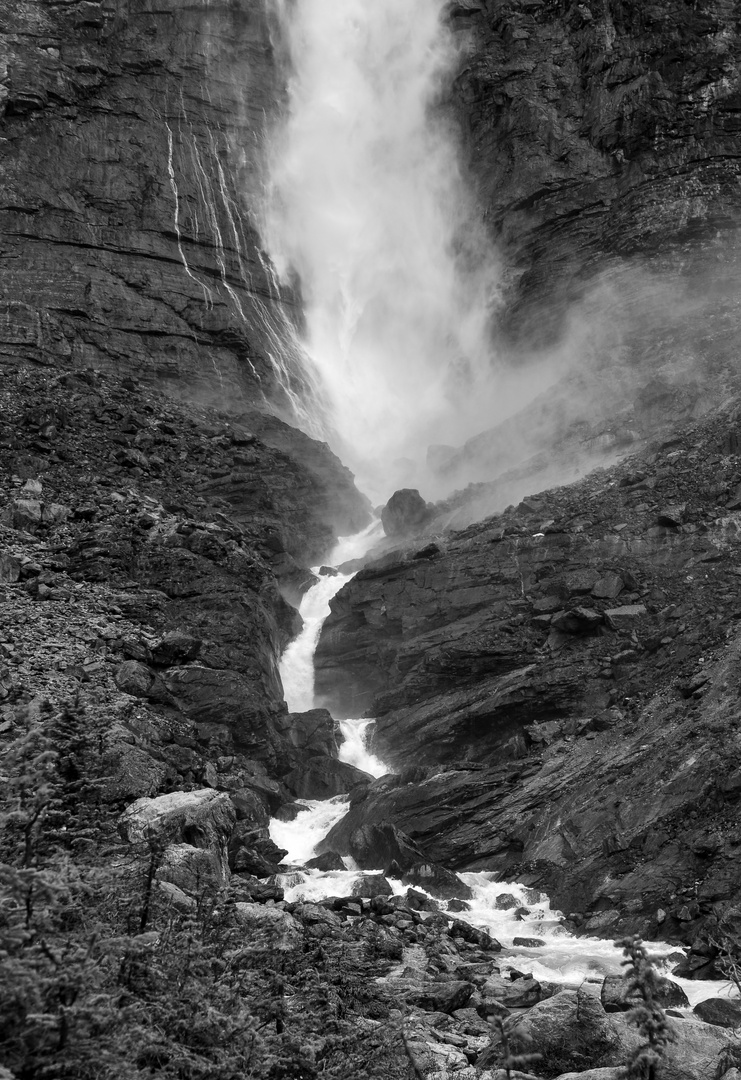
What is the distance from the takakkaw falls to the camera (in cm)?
916

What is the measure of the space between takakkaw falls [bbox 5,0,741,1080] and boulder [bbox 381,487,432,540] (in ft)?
2.83

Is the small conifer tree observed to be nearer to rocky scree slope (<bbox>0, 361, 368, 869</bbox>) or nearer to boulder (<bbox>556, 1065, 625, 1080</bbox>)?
boulder (<bbox>556, 1065, 625, 1080</bbox>)

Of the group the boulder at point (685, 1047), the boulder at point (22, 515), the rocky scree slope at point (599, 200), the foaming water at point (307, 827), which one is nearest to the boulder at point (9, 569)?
the boulder at point (22, 515)

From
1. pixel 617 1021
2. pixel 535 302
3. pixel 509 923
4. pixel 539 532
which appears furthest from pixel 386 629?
pixel 535 302

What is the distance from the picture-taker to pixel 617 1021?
9.51 m

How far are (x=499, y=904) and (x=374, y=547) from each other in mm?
28216

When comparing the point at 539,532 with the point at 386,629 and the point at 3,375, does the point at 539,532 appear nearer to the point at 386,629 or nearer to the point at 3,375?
the point at 386,629

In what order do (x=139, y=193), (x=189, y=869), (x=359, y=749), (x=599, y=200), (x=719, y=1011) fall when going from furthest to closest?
(x=599, y=200) < (x=139, y=193) < (x=359, y=749) < (x=719, y=1011) < (x=189, y=869)

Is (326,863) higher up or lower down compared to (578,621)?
lower down

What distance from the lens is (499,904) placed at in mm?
20562

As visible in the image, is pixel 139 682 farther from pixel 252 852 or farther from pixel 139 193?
pixel 139 193

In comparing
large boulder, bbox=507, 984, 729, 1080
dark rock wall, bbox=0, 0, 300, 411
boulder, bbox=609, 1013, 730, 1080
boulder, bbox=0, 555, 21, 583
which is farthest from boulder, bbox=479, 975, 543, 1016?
dark rock wall, bbox=0, 0, 300, 411

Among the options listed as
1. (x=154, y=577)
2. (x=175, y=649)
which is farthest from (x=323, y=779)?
(x=154, y=577)

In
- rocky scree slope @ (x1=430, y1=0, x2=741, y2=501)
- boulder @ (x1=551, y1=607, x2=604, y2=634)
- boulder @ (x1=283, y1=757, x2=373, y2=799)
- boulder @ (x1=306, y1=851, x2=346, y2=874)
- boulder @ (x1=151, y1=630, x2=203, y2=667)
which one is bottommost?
boulder @ (x1=306, y1=851, x2=346, y2=874)
